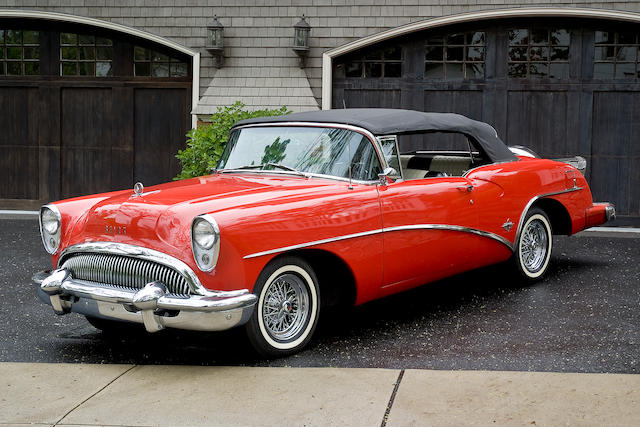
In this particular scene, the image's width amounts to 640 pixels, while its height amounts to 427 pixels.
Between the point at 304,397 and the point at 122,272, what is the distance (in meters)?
1.39

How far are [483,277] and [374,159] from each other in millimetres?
2467

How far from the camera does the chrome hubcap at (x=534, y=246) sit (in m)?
7.41

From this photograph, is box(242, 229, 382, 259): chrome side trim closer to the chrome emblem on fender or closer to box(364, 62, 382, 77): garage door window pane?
the chrome emblem on fender

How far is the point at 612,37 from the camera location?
38.8 ft

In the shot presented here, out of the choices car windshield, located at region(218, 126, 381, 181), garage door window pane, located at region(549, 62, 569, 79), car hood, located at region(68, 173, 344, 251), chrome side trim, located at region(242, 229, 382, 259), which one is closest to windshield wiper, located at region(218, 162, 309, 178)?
car windshield, located at region(218, 126, 381, 181)

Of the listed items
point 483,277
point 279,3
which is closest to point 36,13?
point 279,3

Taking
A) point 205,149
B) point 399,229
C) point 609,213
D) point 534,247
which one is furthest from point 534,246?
point 205,149

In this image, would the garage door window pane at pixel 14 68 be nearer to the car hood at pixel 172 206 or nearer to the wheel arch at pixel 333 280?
the car hood at pixel 172 206

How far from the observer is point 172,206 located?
493 centimetres

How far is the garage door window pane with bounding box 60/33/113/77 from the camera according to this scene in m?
13.1

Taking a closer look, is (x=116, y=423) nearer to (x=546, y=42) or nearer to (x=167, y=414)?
(x=167, y=414)

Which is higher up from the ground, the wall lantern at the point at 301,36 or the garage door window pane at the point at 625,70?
the wall lantern at the point at 301,36

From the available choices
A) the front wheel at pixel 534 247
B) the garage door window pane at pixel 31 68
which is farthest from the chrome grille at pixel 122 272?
the garage door window pane at pixel 31 68

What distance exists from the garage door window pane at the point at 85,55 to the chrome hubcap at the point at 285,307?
8850mm
